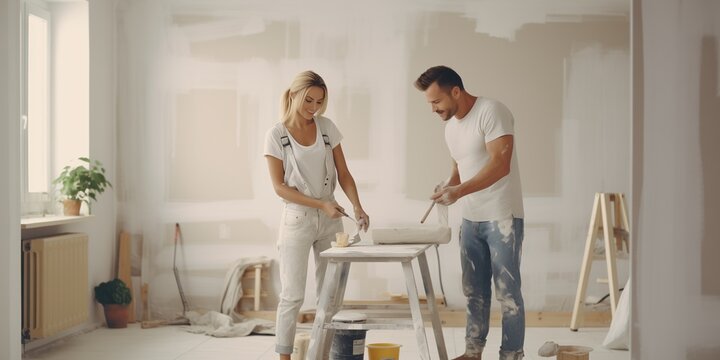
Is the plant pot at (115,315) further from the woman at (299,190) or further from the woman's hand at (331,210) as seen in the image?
the woman's hand at (331,210)

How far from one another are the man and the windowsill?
99.3 inches

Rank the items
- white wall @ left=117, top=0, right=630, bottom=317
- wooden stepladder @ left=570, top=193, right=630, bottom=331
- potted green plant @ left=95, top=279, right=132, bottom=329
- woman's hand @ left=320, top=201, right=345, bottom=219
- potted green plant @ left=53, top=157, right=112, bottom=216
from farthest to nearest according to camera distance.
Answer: white wall @ left=117, top=0, right=630, bottom=317
potted green plant @ left=95, top=279, right=132, bottom=329
wooden stepladder @ left=570, top=193, right=630, bottom=331
potted green plant @ left=53, top=157, right=112, bottom=216
woman's hand @ left=320, top=201, right=345, bottom=219

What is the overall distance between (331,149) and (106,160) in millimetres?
2674

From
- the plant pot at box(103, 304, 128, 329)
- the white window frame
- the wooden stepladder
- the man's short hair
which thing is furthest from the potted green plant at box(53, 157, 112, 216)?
the wooden stepladder

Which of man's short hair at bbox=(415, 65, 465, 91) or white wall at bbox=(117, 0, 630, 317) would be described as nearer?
man's short hair at bbox=(415, 65, 465, 91)

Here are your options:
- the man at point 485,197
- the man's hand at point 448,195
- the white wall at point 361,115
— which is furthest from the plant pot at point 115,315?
the man's hand at point 448,195

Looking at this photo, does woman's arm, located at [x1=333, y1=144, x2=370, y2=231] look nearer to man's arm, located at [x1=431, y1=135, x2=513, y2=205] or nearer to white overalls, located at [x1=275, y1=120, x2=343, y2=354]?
white overalls, located at [x1=275, y1=120, x2=343, y2=354]

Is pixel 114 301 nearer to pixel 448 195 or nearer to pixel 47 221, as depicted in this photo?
pixel 47 221

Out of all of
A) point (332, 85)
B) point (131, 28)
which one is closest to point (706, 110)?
point (332, 85)

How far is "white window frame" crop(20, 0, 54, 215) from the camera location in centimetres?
555

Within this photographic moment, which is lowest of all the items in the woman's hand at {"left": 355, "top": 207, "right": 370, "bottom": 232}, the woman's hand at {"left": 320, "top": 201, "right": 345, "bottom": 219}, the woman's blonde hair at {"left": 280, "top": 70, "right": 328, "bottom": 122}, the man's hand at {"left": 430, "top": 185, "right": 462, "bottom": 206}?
the woman's hand at {"left": 355, "top": 207, "right": 370, "bottom": 232}

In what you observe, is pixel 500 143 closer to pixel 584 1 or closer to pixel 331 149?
pixel 331 149

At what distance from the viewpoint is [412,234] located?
4180 millimetres

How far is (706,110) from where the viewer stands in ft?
10.6
